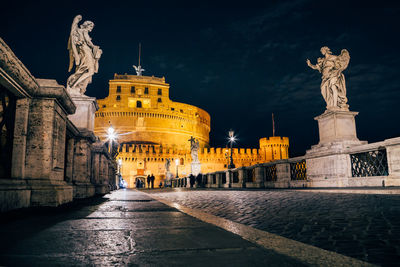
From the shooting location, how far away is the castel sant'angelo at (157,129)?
5797 centimetres

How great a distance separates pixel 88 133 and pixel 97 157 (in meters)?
2.89

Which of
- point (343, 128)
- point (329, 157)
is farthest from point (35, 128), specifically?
point (343, 128)

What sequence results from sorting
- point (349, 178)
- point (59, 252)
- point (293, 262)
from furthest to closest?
point (349, 178), point (59, 252), point (293, 262)

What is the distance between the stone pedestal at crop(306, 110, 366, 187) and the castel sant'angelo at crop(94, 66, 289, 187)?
4708 cm

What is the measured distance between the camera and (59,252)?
174cm

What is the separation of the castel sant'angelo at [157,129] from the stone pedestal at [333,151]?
4708 centimetres

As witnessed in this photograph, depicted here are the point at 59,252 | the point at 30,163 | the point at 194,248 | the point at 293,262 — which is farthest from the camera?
the point at 30,163

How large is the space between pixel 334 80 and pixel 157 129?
55810 millimetres

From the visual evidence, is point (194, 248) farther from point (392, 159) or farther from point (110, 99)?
point (110, 99)

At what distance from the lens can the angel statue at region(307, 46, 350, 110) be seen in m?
10.6

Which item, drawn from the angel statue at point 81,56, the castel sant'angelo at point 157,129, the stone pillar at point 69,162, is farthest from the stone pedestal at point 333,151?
the castel sant'angelo at point 157,129

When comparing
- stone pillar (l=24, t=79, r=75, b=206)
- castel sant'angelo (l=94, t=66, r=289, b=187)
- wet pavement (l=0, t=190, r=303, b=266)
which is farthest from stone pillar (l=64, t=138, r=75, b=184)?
castel sant'angelo (l=94, t=66, r=289, b=187)

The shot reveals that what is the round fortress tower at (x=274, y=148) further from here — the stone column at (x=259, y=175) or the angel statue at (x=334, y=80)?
the angel statue at (x=334, y=80)

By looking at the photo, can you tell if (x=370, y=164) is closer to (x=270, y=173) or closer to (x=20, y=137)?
(x=270, y=173)
